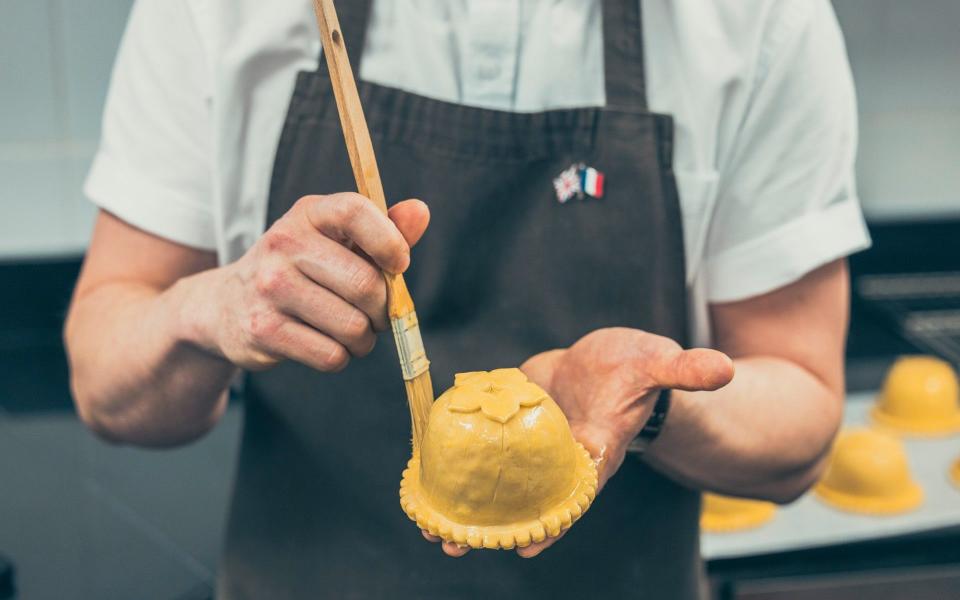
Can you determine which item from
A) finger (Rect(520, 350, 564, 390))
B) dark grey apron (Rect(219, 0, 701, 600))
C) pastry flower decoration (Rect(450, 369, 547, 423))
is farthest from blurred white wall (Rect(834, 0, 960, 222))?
pastry flower decoration (Rect(450, 369, 547, 423))

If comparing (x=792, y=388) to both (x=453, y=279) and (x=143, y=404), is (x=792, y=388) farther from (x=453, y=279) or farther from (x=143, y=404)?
(x=143, y=404)

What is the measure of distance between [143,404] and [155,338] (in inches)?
4.5

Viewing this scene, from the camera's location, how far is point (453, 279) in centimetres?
100

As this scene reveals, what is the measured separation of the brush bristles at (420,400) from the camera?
2.62 ft

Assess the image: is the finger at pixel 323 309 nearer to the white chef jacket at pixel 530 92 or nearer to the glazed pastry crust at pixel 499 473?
the glazed pastry crust at pixel 499 473

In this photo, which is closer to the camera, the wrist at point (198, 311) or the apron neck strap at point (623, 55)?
the wrist at point (198, 311)

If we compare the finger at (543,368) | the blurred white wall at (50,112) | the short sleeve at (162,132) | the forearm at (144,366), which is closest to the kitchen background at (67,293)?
the blurred white wall at (50,112)

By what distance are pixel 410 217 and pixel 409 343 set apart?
93mm

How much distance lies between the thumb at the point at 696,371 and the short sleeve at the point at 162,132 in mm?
511

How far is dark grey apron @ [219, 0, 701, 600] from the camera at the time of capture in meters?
0.99

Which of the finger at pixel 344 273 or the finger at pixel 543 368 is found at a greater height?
the finger at pixel 344 273

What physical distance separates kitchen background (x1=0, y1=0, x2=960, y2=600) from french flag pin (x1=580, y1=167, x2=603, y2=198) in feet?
2.35

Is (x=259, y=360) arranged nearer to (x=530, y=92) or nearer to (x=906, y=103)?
(x=530, y=92)

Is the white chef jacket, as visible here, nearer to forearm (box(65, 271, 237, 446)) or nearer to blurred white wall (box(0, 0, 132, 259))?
forearm (box(65, 271, 237, 446))
